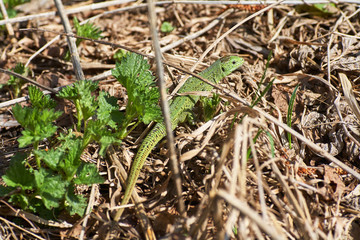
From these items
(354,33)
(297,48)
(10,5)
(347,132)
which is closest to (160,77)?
(347,132)

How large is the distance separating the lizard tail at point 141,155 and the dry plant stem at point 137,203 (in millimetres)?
95

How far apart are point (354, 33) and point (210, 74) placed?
2.15 meters

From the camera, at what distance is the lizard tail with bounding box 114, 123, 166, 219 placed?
278 centimetres

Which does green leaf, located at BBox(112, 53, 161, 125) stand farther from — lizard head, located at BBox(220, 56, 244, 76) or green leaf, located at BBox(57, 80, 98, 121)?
lizard head, located at BBox(220, 56, 244, 76)

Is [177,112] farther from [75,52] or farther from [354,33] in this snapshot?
[354,33]

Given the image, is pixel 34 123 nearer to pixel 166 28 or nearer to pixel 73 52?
pixel 73 52

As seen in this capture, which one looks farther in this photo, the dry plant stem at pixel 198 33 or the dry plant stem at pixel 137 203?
the dry plant stem at pixel 198 33

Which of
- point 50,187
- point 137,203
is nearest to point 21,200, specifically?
point 50,187

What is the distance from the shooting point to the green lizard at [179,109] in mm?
A: 2895

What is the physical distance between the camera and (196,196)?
2.95 meters

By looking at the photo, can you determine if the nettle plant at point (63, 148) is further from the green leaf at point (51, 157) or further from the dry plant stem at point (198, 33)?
the dry plant stem at point (198, 33)

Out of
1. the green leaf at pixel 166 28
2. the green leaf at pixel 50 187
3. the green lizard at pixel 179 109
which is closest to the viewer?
the green leaf at pixel 50 187

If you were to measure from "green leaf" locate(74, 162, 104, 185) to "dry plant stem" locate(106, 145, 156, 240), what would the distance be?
0.46 meters

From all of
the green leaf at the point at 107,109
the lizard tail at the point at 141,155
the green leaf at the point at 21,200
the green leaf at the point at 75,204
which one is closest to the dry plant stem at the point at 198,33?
the lizard tail at the point at 141,155
